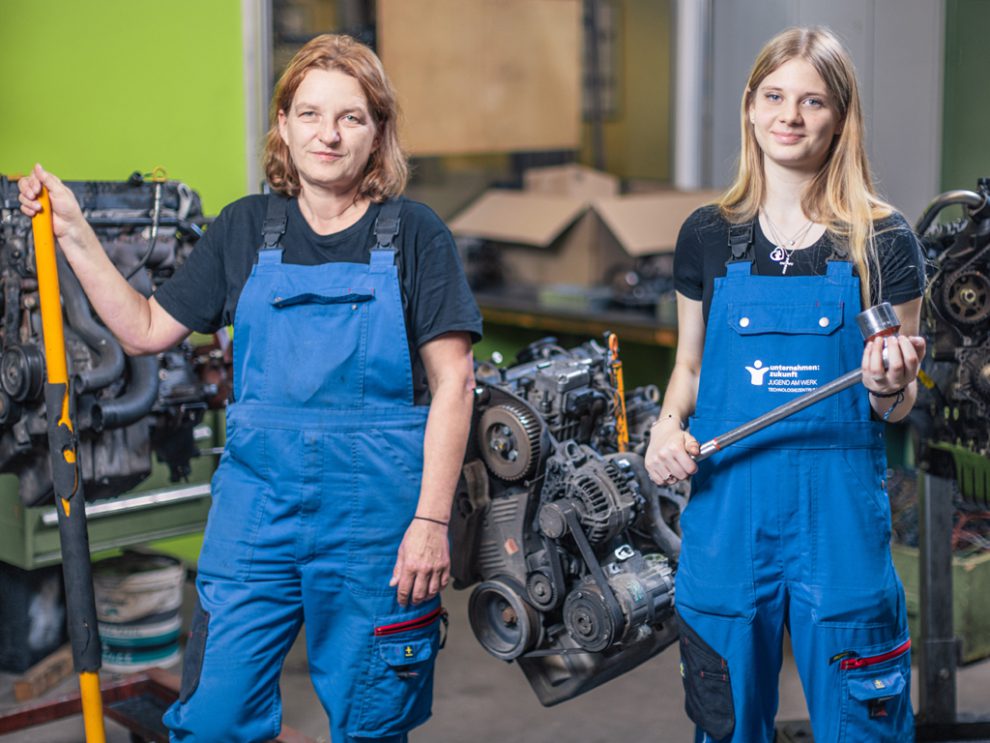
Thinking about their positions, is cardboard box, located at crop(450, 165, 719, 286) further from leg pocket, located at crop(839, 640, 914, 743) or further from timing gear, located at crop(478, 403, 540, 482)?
leg pocket, located at crop(839, 640, 914, 743)

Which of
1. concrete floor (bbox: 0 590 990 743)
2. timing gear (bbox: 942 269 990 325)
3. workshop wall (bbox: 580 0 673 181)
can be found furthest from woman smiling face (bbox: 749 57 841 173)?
workshop wall (bbox: 580 0 673 181)

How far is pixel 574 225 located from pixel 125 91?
2014mm

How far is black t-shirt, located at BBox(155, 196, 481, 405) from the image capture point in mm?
2303

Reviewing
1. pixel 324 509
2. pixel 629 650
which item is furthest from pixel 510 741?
pixel 324 509

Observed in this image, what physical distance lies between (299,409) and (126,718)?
1.43 meters

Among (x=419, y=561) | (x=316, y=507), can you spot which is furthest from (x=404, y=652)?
(x=316, y=507)

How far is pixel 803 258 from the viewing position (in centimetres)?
212

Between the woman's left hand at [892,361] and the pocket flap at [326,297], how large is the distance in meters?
0.85

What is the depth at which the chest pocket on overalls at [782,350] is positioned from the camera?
2.08 m

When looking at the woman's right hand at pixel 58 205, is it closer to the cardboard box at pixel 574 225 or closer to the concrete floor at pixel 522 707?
the concrete floor at pixel 522 707

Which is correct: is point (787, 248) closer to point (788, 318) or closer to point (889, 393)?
point (788, 318)

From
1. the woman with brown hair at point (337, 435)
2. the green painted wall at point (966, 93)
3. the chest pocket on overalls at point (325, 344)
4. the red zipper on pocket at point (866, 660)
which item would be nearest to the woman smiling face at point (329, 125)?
the woman with brown hair at point (337, 435)

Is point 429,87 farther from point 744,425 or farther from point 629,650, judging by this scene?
point 744,425

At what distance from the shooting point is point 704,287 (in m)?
2.21
